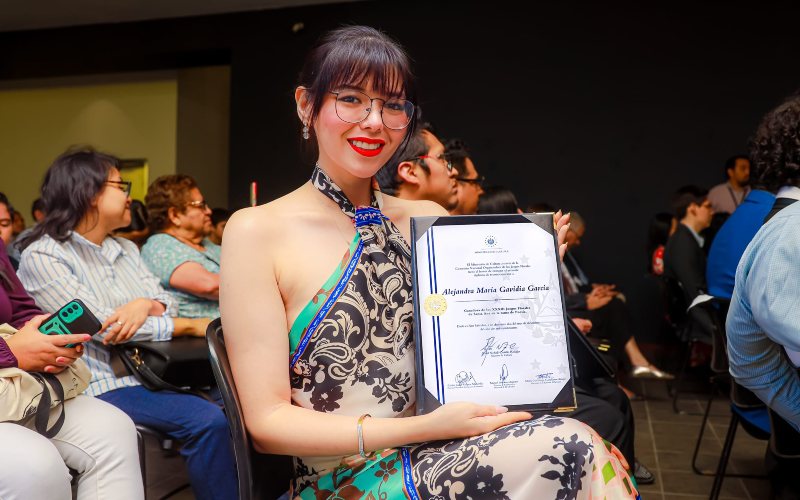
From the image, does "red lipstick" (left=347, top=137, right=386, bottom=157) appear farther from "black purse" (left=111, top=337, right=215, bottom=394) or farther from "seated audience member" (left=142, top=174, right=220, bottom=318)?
"seated audience member" (left=142, top=174, right=220, bottom=318)

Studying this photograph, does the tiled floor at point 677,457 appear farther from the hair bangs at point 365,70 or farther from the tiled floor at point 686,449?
the hair bangs at point 365,70

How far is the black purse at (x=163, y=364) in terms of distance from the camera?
7.59 feet

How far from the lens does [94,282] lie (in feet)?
8.09

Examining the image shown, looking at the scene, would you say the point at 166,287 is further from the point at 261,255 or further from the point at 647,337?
the point at 647,337

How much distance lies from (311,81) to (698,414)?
418 centimetres

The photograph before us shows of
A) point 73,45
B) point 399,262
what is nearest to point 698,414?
point 399,262

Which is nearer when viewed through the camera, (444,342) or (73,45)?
(444,342)

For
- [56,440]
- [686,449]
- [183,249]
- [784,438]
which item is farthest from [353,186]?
[686,449]

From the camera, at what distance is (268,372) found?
1.18 metres

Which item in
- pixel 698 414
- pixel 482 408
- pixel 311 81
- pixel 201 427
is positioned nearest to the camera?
pixel 482 408

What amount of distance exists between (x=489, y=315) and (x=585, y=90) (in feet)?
20.0

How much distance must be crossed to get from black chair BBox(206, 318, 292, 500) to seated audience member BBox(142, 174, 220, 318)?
1.70 metres

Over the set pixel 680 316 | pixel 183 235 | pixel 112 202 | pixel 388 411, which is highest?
pixel 112 202
